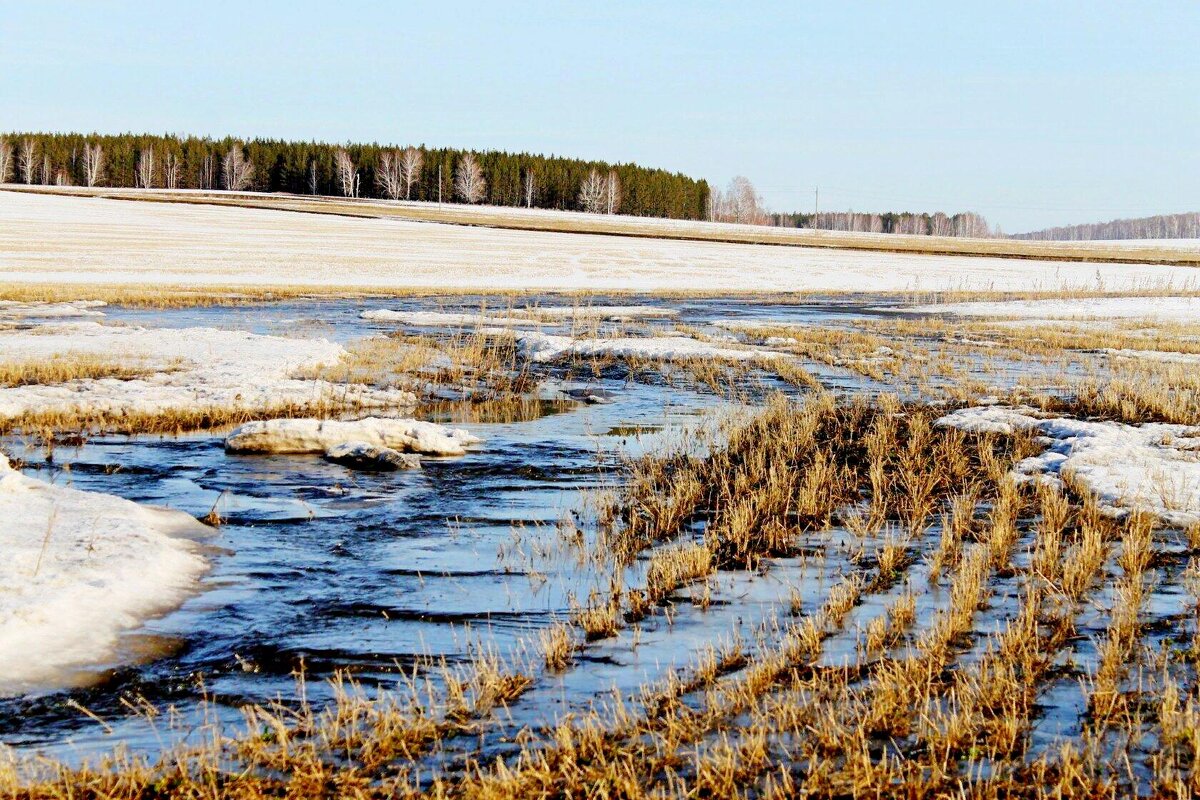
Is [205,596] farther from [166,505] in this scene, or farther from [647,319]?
[647,319]

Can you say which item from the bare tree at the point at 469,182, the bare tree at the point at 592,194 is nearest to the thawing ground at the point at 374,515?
the bare tree at the point at 469,182

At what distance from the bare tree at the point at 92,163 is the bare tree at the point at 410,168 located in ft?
134

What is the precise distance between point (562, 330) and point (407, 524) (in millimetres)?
18896

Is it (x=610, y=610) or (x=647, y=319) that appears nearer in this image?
(x=610, y=610)

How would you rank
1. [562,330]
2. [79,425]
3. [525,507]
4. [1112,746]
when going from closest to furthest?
[1112,746], [525,507], [79,425], [562,330]

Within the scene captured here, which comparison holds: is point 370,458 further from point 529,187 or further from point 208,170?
point 208,170

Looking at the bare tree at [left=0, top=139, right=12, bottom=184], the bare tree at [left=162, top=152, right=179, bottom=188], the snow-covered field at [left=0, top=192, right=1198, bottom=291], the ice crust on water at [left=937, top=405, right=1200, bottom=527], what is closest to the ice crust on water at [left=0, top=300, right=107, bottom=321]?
the snow-covered field at [left=0, top=192, right=1198, bottom=291]

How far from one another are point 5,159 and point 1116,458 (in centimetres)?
16108

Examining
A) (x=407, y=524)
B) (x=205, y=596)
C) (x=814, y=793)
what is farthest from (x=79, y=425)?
(x=814, y=793)

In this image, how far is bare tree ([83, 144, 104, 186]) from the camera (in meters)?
144

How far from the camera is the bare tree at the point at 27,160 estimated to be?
14475 cm

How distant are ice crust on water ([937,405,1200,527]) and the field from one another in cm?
7

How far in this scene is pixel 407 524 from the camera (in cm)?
934

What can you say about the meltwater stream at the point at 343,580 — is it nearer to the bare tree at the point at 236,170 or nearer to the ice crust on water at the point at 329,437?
the ice crust on water at the point at 329,437
